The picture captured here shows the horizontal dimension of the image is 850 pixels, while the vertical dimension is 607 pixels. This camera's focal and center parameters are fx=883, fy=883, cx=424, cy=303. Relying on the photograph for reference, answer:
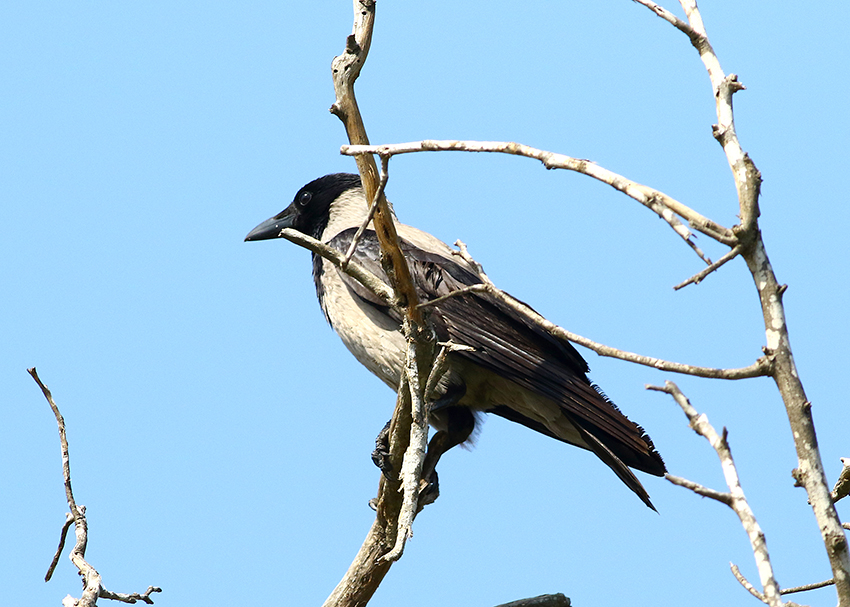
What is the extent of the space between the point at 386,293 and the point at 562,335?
35.5 inches

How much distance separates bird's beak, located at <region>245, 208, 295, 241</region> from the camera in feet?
22.1

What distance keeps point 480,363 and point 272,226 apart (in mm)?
2431

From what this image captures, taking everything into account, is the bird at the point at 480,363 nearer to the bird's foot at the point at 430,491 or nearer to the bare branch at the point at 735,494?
the bird's foot at the point at 430,491

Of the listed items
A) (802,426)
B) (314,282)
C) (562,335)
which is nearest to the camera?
(802,426)

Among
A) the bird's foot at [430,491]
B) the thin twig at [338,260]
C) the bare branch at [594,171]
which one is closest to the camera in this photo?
the bare branch at [594,171]

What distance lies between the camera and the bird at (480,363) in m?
5.06

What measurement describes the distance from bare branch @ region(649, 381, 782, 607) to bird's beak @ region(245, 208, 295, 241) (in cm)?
479

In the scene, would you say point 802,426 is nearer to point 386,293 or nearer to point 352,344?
point 386,293

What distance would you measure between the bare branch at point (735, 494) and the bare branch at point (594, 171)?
0.45 m

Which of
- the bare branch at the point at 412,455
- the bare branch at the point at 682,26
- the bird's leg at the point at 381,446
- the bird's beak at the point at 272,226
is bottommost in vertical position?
the bare branch at the point at 412,455

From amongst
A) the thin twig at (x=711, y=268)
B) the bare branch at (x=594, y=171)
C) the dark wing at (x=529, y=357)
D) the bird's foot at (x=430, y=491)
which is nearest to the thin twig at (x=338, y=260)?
the bare branch at (x=594, y=171)

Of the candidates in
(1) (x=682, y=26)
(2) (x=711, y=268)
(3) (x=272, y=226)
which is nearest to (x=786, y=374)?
(2) (x=711, y=268)

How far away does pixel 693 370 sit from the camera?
93.0 inches

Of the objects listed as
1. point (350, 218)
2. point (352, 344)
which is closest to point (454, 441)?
point (352, 344)
